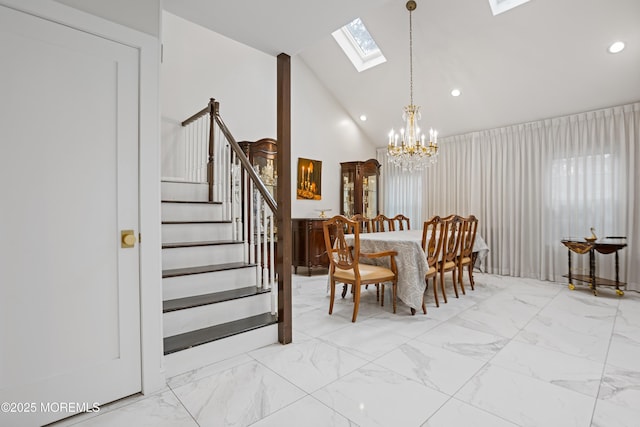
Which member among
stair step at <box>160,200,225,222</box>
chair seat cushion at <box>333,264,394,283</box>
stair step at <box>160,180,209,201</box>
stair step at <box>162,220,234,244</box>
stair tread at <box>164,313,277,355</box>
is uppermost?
stair step at <box>160,180,209,201</box>

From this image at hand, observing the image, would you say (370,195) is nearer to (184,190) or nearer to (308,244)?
(308,244)

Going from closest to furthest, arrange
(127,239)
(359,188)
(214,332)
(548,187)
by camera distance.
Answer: (127,239)
(214,332)
(548,187)
(359,188)

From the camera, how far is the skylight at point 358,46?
522 centimetres

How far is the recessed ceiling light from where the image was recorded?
11.8 ft

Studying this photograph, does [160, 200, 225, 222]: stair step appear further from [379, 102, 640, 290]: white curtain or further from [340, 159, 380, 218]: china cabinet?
[379, 102, 640, 290]: white curtain

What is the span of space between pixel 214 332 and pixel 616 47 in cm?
532

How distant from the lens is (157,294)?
1.77 m

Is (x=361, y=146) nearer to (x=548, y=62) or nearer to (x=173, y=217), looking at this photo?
(x=548, y=62)

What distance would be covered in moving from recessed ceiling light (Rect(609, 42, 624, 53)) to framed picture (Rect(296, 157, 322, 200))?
169 inches

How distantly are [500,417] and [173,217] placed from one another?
10.2 ft

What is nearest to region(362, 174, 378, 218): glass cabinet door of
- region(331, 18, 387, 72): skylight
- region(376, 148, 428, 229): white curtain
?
region(376, 148, 428, 229): white curtain

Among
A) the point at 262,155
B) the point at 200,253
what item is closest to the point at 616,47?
the point at 262,155

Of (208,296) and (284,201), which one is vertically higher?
(284,201)

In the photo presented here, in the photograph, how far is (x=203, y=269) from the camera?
8.36 feet
